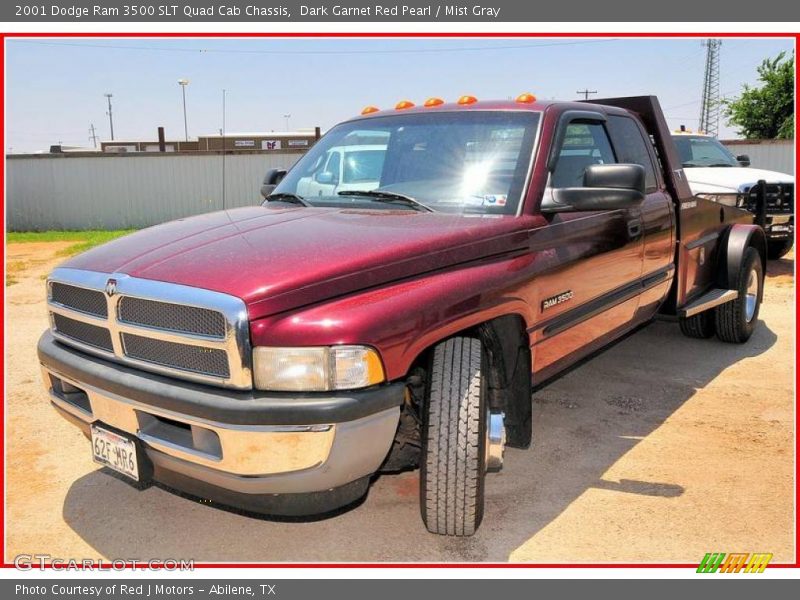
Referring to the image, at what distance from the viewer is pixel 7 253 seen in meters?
14.8

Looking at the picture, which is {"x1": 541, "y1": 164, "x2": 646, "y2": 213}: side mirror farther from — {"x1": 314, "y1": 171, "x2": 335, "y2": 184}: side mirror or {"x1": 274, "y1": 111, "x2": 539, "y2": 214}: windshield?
{"x1": 314, "y1": 171, "x2": 335, "y2": 184}: side mirror

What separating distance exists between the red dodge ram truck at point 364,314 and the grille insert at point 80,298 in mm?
11

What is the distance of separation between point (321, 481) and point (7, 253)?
48.6 feet

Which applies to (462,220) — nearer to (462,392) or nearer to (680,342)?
(462,392)

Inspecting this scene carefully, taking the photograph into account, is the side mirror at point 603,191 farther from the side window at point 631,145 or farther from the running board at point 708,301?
the running board at point 708,301

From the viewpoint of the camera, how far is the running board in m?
5.19

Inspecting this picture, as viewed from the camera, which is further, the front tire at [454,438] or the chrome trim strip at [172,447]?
the front tire at [454,438]

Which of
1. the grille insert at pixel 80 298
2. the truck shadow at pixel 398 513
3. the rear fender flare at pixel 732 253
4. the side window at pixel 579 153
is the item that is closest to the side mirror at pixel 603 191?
the side window at pixel 579 153

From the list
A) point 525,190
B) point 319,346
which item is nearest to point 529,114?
point 525,190

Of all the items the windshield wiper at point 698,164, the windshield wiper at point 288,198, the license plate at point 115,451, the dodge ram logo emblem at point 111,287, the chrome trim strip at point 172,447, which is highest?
the windshield wiper at point 698,164

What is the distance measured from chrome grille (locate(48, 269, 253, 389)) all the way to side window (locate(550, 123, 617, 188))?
6.33ft

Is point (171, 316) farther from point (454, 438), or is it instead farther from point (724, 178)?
point (724, 178)

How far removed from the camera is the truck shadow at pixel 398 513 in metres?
3.03

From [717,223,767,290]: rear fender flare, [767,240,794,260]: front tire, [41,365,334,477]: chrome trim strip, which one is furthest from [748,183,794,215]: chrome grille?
[41,365,334,477]: chrome trim strip
